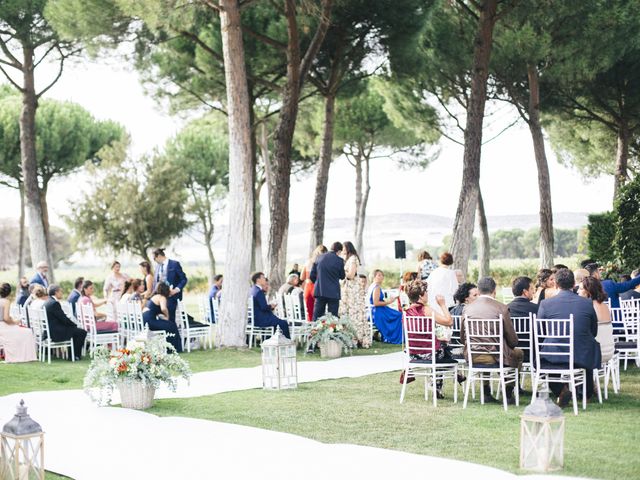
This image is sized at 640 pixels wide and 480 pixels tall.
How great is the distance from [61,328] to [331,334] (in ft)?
12.2

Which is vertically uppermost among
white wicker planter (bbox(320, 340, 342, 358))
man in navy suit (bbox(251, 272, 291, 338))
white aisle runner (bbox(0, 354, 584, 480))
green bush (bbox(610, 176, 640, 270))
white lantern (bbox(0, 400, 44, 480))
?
green bush (bbox(610, 176, 640, 270))

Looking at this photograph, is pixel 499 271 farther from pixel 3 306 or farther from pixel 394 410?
pixel 394 410

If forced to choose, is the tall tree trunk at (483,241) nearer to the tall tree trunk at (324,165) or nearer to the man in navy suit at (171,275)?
the tall tree trunk at (324,165)

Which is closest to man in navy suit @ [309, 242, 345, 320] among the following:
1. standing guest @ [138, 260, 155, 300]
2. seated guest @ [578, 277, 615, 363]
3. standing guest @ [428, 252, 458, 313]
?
standing guest @ [428, 252, 458, 313]

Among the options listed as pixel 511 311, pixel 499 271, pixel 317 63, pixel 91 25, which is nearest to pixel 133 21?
pixel 91 25

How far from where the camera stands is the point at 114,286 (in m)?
15.2

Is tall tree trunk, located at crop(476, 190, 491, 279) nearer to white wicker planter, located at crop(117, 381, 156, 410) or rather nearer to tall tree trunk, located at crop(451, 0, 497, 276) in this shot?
tall tree trunk, located at crop(451, 0, 497, 276)

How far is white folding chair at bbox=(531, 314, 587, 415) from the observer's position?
26.0 feet

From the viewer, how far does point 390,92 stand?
2642cm

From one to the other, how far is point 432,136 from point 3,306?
54.1 ft

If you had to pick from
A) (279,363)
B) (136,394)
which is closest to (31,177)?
(279,363)

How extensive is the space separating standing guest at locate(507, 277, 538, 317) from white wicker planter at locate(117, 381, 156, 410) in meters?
3.40

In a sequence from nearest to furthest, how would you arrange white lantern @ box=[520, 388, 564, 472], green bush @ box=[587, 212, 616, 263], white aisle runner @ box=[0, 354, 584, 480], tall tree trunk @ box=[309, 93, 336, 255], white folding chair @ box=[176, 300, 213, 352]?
1. white lantern @ box=[520, 388, 564, 472]
2. white aisle runner @ box=[0, 354, 584, 480]
3. white folding chair @ box=[176, 300, 213, 352]
4. green bush @ box=[587, 212, 616, 263]
5. tall tree trunk @ box=[309, 93, 336, 255]

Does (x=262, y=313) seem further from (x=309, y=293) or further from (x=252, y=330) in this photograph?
(x=309, y=293)
